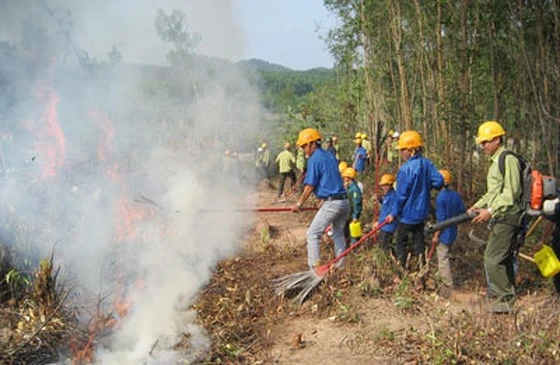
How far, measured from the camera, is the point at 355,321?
17.2ft

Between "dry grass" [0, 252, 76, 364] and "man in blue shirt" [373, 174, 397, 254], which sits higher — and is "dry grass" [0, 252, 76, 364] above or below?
below

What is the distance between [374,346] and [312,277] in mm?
1545

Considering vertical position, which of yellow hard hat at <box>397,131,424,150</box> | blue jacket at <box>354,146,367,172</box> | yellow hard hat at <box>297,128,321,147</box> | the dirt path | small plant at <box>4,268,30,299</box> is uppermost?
yellow hard hat at <box>297,128,321,147</box>

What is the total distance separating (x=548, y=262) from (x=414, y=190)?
1580 millimetres

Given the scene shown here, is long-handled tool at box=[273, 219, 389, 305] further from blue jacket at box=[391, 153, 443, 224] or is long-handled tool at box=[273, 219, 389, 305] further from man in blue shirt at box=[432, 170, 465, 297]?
man in blue shirt at box=[432, 170, 465, 297]

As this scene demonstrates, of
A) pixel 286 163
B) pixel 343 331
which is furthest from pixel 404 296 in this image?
pixel 286 163

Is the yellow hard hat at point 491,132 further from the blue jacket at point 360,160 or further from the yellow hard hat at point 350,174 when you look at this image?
the blue jacket at point 360,160

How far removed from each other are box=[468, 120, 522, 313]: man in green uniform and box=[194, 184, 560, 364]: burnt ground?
25cm

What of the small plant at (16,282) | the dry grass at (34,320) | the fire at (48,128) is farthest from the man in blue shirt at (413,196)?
the fire at (48,128)

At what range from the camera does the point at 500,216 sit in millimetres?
5082

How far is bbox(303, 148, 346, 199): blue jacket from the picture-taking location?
636 cm

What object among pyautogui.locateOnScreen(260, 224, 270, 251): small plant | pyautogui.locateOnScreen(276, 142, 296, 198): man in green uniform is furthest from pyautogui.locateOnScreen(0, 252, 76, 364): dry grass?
pyautogui.locateOnScreen(276, 142, 296, 198): man in green uniform

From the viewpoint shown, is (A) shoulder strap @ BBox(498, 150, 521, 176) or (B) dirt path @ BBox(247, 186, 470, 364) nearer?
(B) dirt path @ BBox(247, 186, 470, 364)

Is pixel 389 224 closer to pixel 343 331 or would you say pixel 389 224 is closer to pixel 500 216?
pixel 500 216
